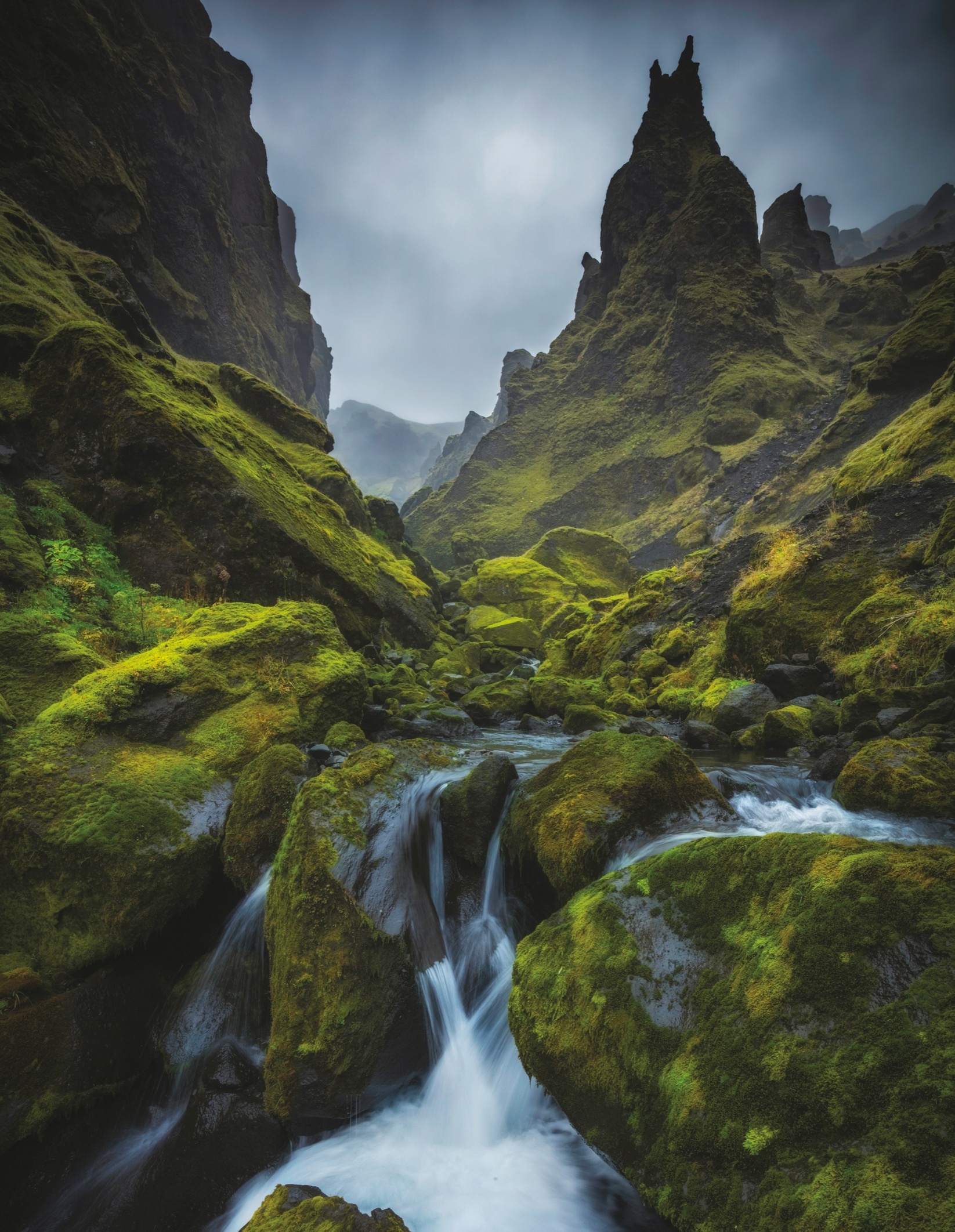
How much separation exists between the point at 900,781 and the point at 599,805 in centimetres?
320

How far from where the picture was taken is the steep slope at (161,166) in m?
24.4

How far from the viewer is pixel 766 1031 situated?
7.32 feet

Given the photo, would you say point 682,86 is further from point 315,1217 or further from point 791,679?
point 315,1217

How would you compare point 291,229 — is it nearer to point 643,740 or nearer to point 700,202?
point 700,202

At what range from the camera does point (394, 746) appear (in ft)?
20.9

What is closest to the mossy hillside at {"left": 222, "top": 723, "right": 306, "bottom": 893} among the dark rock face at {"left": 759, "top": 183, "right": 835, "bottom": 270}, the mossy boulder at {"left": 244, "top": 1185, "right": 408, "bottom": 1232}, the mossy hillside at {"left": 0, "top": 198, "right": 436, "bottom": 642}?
the mossy boulder at {"left": 244, "top": 1185, "right": 408, "bottom": 1232}

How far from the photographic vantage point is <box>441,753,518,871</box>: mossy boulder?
5371 millimetres

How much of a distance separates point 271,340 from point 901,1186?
68.2 m

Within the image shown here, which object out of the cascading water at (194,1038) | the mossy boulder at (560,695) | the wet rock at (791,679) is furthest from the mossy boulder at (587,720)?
the cascading water at (194,1038)

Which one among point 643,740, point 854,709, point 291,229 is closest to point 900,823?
point 643,740

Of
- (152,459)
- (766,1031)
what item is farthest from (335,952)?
(152,459)

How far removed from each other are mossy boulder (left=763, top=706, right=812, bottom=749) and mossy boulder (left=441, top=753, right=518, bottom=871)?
5319 millimetres

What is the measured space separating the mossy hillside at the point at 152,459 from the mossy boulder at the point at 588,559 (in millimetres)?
22596

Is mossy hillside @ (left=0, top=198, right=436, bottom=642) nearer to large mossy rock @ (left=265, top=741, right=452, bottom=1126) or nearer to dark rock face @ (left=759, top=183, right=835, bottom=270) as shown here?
large mossy rock @ (left=265, top=741, right=452, bottom=1126)
